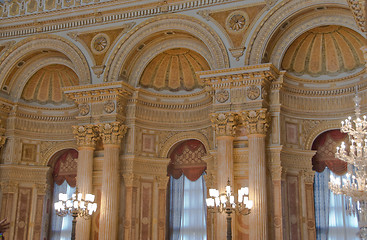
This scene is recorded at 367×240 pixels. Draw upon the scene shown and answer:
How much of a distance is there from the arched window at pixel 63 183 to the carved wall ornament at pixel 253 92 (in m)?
9.21

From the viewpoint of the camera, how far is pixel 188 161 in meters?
21.2

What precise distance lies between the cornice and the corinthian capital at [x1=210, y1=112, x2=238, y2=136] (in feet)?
13.7

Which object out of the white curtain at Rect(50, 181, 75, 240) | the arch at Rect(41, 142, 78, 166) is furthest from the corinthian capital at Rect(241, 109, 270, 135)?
the white curtain at Rect(50, 181, 75, 240)

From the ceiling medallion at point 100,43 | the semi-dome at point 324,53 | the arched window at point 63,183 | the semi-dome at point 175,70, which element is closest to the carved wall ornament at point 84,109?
the ceiling medallion at point 100,43

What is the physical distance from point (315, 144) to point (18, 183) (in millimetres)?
12174

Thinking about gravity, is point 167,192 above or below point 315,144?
below

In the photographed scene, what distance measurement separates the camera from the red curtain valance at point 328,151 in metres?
18.6

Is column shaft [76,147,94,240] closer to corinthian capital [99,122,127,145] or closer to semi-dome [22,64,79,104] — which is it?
corinthian capital [99,122,127,145]

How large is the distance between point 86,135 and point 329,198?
29.9 ft

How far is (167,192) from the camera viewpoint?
823 inches

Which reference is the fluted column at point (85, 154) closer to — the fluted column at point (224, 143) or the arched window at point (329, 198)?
the fluted column at point (224, 143)

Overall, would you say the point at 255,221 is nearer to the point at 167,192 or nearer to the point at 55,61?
the point at 167,192

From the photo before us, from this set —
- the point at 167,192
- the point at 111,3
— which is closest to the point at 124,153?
the point at 167,192

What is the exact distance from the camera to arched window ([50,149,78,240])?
74.2ft
